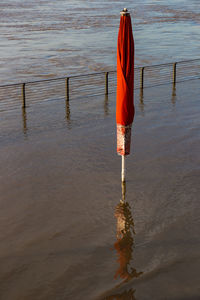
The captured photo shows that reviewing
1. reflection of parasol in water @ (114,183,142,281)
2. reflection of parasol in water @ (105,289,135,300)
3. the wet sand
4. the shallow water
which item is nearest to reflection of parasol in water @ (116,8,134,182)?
reflection of parasol in water @ (114,183,142,281)

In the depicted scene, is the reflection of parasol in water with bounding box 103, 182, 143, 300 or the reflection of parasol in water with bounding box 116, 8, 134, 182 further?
the reflection of parasol in water with bounding box 116, 8, 134, 182

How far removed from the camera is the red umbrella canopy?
26.4ft

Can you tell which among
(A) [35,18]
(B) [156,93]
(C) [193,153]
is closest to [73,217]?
(C) [193,153]

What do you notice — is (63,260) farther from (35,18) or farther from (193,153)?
(35,18)

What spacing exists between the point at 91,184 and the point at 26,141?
360 centimetres

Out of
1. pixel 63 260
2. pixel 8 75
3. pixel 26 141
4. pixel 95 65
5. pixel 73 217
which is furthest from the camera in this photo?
pixel 95 65

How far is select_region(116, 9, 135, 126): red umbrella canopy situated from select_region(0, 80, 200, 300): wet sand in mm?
1912

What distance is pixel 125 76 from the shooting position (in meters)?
8.23

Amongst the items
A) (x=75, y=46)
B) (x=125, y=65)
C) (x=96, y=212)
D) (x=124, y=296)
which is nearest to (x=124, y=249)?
(x=124, y=296)

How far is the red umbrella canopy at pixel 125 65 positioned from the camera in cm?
805

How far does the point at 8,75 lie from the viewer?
27.4m

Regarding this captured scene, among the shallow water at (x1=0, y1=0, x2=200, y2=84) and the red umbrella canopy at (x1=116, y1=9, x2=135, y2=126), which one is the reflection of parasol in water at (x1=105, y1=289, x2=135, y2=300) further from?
the shallow water at (x1=0, y1=0, x2=200, y2=84)

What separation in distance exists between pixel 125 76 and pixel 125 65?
0.20 meters

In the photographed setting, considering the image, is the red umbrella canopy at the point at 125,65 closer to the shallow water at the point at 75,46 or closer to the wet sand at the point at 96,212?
the wet sand at the point at 96,212
